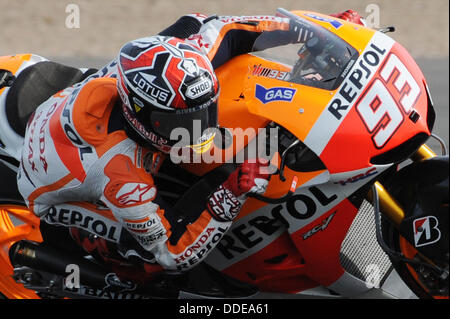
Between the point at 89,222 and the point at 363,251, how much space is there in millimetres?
1450

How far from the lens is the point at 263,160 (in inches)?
141

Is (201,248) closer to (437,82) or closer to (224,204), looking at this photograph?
(224,204)

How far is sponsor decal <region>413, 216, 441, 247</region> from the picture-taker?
3.44 metres

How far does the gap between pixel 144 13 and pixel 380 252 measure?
8209 mm

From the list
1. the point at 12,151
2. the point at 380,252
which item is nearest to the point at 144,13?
the point at 12,151

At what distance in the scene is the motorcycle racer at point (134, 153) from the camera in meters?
3.55

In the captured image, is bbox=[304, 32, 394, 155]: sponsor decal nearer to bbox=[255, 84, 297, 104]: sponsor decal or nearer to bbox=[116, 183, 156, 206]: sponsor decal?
bbox=[255, 84, 297, 104]: sponsor decal

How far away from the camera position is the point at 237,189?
3576 mm

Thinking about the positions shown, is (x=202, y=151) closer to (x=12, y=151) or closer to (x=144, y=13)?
(x=12, y=151)

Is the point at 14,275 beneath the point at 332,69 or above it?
beneath

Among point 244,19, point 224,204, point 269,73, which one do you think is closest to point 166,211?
point 224,204

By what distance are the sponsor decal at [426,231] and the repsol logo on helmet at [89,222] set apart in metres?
1.53
